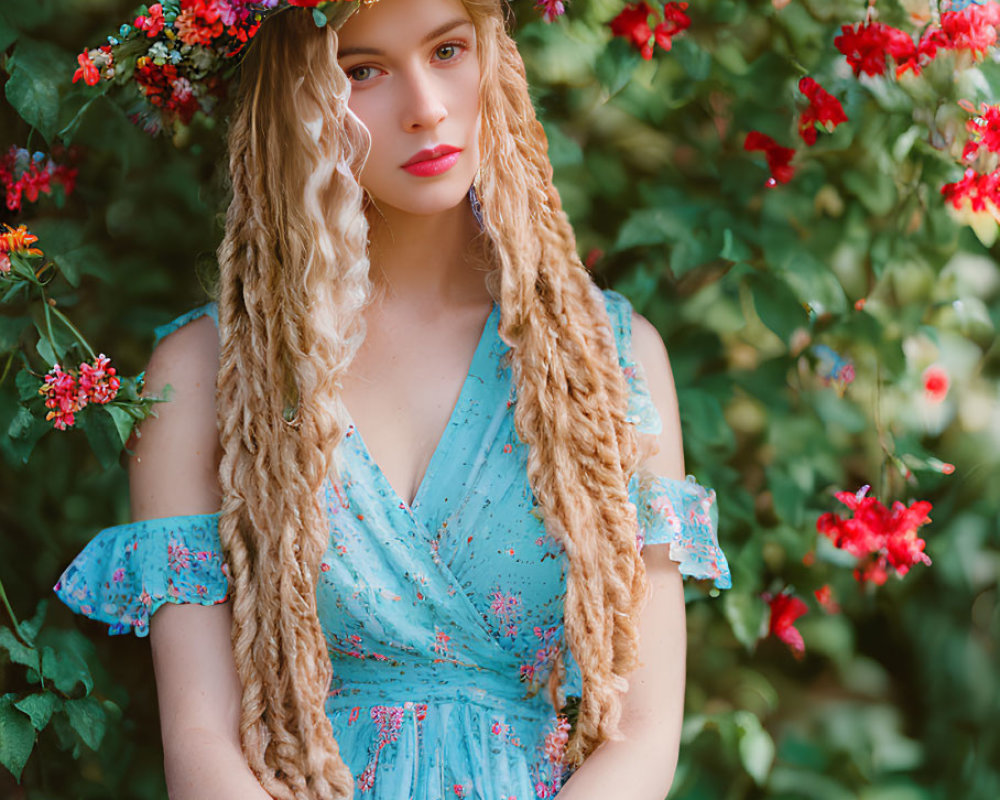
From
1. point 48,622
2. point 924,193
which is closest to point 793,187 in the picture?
point 924,193

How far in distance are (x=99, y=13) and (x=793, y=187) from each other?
111 centimetres

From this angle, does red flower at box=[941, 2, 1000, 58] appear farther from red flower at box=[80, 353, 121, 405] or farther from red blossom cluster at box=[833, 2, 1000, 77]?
red flower at box=[80, 353, 121, 405]

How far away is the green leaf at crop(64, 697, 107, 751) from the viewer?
63.3 inches

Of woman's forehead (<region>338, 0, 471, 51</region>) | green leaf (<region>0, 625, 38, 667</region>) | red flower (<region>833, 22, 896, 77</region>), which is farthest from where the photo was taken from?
red flower (<region>833, 22, 896, 77</region>)

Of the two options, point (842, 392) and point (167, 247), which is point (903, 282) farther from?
point (167, 247)

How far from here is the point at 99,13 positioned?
1743 mm

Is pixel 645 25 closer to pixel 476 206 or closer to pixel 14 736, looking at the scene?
pixel 476 206

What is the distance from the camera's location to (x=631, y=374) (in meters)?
1.60

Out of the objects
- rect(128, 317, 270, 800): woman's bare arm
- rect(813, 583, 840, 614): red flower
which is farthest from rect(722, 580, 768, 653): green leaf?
rect(128, 317, 270, 800): woman's bare arm

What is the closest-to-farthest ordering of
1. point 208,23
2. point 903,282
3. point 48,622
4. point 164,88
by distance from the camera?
1. point 208,23
2. point 164,88
3. point 48,622
4. point 903,282

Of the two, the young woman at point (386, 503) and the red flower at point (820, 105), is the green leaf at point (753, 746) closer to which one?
the young woman at point (386, 503)

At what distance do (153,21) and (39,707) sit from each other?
0.93 m

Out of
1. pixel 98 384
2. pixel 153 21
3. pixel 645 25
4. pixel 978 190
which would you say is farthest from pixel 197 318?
pixel 978 190

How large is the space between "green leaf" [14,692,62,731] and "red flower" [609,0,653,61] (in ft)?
4.23
